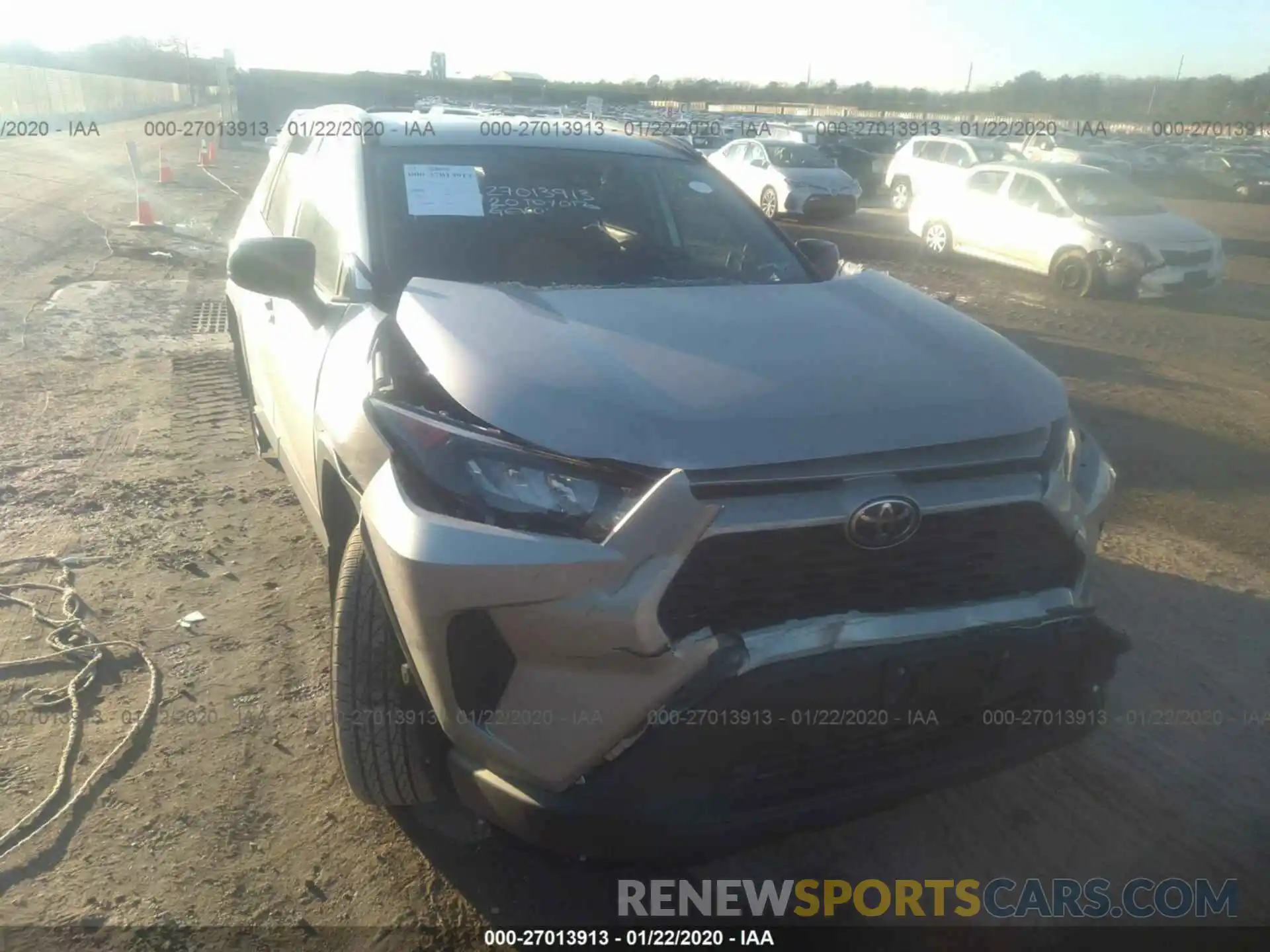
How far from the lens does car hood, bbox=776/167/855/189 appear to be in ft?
58.0

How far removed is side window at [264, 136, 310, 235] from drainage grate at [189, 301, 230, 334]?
350 cm

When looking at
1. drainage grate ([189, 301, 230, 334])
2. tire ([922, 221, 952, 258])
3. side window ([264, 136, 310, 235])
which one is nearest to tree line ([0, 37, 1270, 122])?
tire ([922, 221, 952, 258])

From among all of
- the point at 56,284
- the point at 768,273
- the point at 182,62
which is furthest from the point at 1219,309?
the point at 182,62

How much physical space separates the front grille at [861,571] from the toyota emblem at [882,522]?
25mm

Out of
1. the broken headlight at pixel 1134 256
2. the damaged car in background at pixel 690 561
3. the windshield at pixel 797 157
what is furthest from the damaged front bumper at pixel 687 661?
the windshield at pixel 797 157

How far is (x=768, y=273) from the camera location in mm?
3562

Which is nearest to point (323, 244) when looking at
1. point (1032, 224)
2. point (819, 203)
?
point (1032, 224)

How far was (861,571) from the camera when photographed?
215 centimetres

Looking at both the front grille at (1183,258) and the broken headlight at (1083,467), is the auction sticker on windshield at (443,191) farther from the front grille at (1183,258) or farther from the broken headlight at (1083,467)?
the front grille at (1183,258)

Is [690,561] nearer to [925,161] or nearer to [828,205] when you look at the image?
[828,205]

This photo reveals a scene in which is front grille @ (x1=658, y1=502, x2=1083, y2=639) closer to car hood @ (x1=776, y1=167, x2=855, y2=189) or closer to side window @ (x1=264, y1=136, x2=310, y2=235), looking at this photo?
side window @ (x1=264, y1=136, x2=310, y2=235)

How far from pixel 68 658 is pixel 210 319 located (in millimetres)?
5755

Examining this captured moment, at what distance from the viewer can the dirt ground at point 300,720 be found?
2.59 m

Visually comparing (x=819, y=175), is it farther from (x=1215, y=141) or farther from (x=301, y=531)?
(x=1215, y=141)
